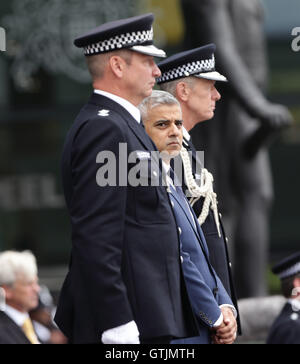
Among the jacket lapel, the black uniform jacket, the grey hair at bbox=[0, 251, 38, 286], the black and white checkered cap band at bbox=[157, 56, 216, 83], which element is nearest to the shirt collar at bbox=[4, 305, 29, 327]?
the grey hair at bbox=[0, 251, 38, 286]

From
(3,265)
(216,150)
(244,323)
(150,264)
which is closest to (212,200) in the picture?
(150,264)

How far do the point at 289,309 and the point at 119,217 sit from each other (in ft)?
8.12

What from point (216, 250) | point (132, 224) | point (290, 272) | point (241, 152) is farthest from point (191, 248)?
point (241, 152)

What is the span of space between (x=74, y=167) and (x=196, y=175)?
0.74 meters

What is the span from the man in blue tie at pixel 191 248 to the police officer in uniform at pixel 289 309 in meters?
1.76

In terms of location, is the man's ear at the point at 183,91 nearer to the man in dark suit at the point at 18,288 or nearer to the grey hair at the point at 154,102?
the grey hair at the point at 154,102

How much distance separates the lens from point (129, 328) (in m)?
3.11

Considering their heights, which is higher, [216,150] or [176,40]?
[176,40]

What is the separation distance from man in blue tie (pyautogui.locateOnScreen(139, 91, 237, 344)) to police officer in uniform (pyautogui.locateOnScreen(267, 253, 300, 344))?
5.79 ft

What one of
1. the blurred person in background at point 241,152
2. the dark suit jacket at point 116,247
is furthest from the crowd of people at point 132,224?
the blurred person in background at point 241,152

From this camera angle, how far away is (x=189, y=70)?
3.94 meters

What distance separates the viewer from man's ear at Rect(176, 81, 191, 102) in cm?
393

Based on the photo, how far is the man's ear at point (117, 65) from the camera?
333cm

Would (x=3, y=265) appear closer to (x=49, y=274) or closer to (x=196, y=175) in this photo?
(x=196, y=175)
